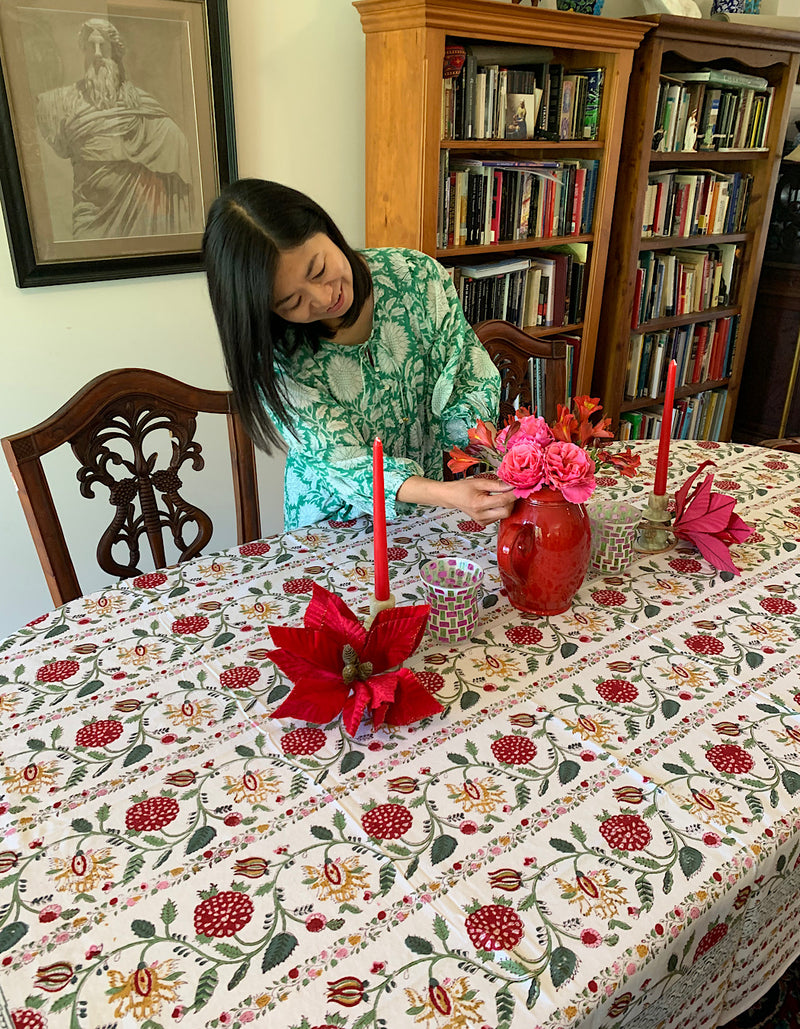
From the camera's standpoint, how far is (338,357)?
1.41 meters

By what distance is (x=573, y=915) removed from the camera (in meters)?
0.70

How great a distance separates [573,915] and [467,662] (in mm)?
381

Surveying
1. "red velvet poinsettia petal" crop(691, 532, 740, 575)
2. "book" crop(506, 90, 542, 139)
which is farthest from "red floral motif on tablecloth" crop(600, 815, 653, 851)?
"book" crop(506, 90, 542, 139)

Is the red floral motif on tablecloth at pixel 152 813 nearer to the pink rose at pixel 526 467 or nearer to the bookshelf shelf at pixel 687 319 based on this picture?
the pink rose at pixel 526 467

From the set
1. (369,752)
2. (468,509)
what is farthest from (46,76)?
(369,752)

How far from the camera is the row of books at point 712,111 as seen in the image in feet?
8.86

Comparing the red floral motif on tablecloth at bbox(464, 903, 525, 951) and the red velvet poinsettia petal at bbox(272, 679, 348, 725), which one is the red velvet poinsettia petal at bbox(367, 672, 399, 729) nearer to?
the red velvet poinsettia petal at bbox(272, 679, 348, 725)

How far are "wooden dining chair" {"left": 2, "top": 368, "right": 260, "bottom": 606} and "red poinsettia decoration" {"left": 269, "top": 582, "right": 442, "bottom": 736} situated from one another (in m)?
0.49

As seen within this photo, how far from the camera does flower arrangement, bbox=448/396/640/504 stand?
1029 millimetres

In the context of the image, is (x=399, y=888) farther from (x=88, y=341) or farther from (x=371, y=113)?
(x=371, y=113)

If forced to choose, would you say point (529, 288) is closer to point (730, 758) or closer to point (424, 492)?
point (424, 492)

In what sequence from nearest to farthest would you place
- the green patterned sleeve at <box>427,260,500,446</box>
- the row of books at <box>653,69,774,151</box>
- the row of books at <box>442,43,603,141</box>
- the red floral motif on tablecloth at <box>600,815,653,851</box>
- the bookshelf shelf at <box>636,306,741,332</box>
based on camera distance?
the red floral motif on tablecloth at <box>600,815,653,851</box>, the green patterned sleeve at <box>427,260,500,446</box>, the row of books at <box>442,43,603,141</box>, the row of books at <box>653,69,774,151</box>, the bookshelf shelf at <box>636,306,741,332</box>

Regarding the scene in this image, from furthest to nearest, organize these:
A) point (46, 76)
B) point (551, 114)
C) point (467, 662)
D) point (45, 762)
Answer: point (551, 114) < point (46, 76) < point (467, 662) < point (45, 762)

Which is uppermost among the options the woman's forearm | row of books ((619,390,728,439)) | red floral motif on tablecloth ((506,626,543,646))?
the woman's forearm
